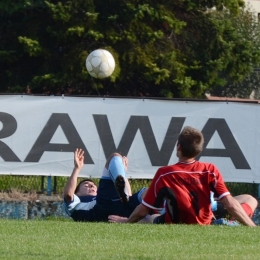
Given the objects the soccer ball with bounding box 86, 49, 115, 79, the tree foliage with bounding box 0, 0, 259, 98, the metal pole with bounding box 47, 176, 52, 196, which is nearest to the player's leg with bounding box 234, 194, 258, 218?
the metal pole with bounding box 47, 176, 52, 196

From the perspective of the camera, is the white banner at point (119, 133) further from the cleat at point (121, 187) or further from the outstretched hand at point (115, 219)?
the outstretched hand at point (115, 219)

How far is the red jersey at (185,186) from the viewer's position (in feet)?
27.7

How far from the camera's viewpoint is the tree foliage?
20.5 meters

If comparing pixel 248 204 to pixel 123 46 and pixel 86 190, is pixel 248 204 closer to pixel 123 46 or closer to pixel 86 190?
pixel 86 190

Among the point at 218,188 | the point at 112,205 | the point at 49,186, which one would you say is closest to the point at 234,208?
the point at 218,188

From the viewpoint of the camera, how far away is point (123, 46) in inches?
821

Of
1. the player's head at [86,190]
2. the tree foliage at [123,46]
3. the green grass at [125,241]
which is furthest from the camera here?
the tree foliage at [123,46]

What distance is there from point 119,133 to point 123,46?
8204 mm

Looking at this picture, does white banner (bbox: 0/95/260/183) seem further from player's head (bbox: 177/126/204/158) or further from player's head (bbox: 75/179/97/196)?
player's head (bbox: 177/126/204/158)

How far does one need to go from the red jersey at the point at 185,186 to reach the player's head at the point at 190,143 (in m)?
0.14

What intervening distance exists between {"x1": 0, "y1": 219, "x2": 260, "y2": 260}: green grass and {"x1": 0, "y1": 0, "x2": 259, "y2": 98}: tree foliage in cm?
1187

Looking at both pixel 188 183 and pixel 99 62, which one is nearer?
pixel 188 183

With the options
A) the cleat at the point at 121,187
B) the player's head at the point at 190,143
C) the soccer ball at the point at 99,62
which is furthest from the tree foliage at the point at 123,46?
the player's head at the point at 190,143

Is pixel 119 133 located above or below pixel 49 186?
above
